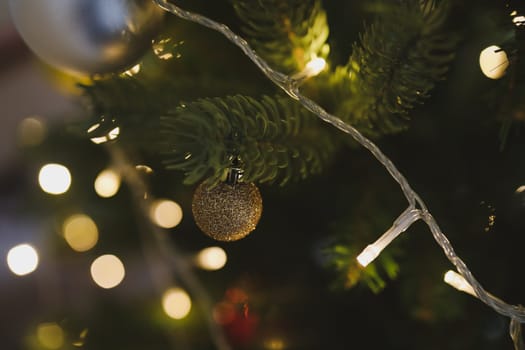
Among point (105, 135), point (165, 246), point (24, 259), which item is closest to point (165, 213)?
point (165, 246)

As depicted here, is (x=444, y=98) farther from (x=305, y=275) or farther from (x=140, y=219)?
(x=140, y=219)

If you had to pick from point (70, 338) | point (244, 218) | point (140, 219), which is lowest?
point (244, 218)

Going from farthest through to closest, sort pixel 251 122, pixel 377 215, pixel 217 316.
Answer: pixel 217 316 → pixel 377 215 → pixel 251 122

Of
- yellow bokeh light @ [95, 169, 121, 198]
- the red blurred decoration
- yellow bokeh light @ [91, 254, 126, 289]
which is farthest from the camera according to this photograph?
yellow bokeh light @ [91, 254, 126, 289]

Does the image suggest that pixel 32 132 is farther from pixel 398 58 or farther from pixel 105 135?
pixel 398 58

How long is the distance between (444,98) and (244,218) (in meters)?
0.25

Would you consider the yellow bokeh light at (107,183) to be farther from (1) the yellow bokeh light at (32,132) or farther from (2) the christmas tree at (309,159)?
(1) the yellow bokeh light at (32,132)

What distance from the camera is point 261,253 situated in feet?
1.86

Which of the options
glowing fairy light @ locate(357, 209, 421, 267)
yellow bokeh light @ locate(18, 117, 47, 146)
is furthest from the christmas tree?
yellow bokeh light @ locate(18, 117, 47, 146)

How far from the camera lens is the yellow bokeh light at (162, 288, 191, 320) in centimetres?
66

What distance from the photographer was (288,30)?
16.6 inches

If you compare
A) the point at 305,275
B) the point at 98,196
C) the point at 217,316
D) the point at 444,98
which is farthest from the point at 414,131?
the point at 98,196

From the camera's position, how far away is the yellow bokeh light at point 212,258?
1.88ft

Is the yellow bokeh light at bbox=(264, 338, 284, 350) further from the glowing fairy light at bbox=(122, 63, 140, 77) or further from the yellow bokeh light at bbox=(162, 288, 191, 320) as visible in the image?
the glowing fairy light at bbox=(122, 63, 140, 77)
